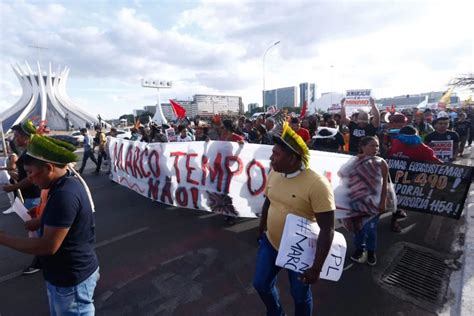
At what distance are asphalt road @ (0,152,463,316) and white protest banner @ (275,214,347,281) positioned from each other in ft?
3.49

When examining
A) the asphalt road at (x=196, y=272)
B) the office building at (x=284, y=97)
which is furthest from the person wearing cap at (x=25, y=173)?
the office building at (x=284, y=97)

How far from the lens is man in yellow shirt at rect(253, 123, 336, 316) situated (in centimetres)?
193

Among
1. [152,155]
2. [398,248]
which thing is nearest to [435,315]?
[398,248]

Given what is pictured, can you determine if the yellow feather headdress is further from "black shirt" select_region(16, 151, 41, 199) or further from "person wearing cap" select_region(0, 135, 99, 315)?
"black shirt" select_region(16, 151, 41, 199)

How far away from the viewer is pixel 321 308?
2.87 meters

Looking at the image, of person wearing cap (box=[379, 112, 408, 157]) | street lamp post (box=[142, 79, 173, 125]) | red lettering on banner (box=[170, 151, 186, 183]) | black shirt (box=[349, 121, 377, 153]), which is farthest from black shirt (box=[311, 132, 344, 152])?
street lamp post (box=[142, 79, 173, 125])

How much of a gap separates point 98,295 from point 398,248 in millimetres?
4027

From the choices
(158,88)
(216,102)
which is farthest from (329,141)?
(216,102)

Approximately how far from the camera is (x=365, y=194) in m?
3.99

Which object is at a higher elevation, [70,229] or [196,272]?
[70,229]

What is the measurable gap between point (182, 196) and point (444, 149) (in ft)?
18.1

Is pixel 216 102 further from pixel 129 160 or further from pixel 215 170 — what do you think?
pixel 215 170

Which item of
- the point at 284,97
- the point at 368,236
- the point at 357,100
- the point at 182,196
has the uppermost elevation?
the point at 284,97

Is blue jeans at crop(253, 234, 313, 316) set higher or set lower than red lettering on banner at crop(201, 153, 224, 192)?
lower
